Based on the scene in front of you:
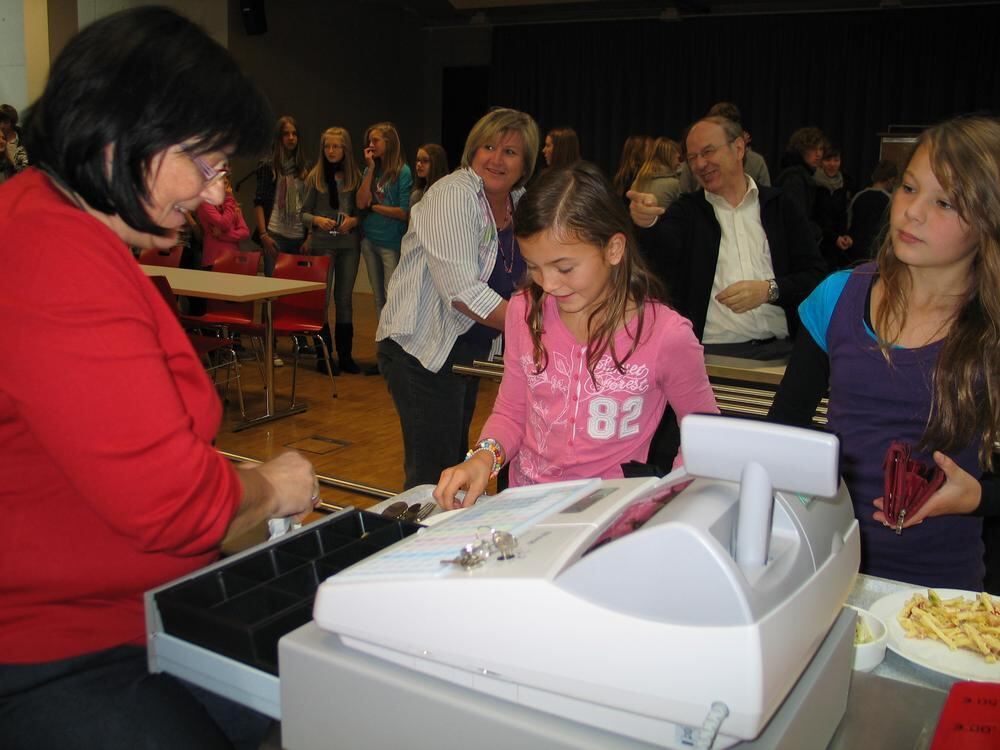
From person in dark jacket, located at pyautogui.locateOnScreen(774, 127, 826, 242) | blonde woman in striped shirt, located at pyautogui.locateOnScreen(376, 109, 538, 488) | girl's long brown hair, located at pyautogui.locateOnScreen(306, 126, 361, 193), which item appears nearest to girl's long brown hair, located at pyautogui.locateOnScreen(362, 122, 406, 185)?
girl's long brown hair, located at pyautogui.locateOnScreen(306, 126, 361, 193)

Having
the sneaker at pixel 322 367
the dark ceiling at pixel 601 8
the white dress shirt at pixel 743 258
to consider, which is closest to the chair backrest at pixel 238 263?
the sneaker at pixel 322 367

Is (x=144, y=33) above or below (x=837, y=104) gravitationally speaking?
below

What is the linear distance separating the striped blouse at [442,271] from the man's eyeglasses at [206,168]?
1.42m

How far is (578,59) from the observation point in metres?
11.0

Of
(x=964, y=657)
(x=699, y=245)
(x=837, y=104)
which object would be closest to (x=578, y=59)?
(x=837, y=104)

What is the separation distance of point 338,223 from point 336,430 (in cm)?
198

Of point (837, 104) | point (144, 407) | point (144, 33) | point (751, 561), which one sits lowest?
point (751, 561)

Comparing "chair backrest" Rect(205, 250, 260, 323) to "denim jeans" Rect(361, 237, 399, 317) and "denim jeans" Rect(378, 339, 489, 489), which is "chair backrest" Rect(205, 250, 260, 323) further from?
"denim jeans" Rect(378, 339, 489, 489)

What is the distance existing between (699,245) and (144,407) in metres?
2.15

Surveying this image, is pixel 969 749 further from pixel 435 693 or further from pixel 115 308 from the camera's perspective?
pixel 115 308

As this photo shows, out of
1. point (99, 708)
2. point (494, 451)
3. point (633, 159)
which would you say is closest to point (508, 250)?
point (494, 451)

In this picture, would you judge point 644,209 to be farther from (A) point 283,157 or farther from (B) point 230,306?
(A) point 283,157

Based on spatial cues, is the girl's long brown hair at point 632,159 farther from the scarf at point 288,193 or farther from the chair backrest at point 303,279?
the scarf at point 288,193

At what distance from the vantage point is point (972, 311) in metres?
1.46
